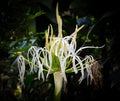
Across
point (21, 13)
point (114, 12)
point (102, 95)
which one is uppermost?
point (21, 13)

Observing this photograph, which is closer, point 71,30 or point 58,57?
point 58,57

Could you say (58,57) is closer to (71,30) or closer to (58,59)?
(58,59)

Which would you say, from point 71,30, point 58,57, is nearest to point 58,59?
point 58,57

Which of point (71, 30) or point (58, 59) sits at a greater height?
point (71, 30)

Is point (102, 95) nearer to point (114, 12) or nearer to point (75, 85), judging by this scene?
point (75, 85)

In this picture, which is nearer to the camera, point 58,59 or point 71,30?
point 58,59

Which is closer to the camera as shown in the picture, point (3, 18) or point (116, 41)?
point (116, 41)

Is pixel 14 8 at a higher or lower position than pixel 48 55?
higher

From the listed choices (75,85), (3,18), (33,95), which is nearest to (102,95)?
(75,85)
